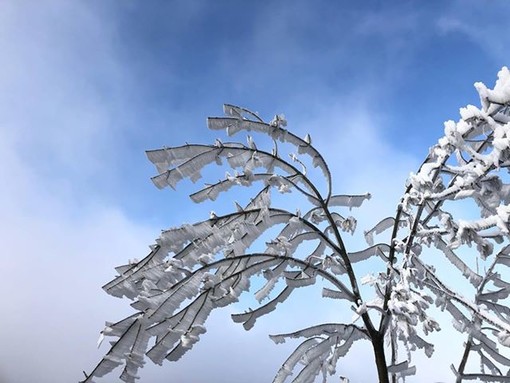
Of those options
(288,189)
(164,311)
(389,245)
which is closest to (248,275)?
(164,311)

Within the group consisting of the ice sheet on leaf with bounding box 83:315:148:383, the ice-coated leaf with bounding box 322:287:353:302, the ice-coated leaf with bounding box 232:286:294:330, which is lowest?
the ice sheet on leaf with bounding box 83:315:148:383

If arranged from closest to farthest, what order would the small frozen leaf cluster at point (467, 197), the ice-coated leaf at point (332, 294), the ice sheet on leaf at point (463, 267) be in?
the small frozen leaf cluster at point (467, 197), the ice-coated leaf at point (332, 294), the ice sheet on leaf at point (463, 267)

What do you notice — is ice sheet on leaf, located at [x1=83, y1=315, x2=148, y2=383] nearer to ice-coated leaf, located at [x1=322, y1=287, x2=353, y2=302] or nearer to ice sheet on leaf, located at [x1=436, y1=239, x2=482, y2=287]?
ice-coated leaf, located at [x1=322, y1=287, x2=353, y2=302]

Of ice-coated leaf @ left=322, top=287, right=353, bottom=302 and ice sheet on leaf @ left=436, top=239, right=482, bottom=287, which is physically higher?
ice sheet on leaf @ left=436, top=239, right=482, bottom=287

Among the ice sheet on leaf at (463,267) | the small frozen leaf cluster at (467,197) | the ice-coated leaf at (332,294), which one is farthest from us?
the ice sheet on leaf at (463,267)

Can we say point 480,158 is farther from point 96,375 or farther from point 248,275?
point 96,375

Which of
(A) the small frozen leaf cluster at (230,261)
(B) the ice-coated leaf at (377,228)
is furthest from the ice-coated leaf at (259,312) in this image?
(B) the ice-coated leaf at (377,228)

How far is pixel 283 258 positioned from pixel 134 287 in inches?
48.6

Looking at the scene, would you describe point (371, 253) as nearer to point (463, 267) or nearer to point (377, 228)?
point (377, 228)

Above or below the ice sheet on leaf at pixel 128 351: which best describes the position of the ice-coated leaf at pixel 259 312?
above

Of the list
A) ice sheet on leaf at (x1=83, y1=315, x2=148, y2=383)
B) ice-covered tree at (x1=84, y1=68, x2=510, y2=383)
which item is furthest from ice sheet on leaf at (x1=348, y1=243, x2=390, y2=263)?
ice sheet on leaf at (x1=83, y1=315, x2=148, y2=383)

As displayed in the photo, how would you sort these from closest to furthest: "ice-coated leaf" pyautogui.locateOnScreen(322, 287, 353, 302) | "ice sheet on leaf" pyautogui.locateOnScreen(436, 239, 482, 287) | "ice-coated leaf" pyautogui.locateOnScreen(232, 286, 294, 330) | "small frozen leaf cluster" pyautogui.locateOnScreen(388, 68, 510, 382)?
"small frozen leaf cluster" pyautogui.locateOnScreen(388, 68, 510, 382), "ice-coated leaf" pyautogui.locateOnScreen(232, 286, 294, 330), "ice-coated leaf" pyautogui.locateOnScreen(322, 287, 353, 302), "ice sheet on leaf" pyautogui.locateOnScreen(436, 239, 482, 287)

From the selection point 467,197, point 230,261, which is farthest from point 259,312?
point 467,197

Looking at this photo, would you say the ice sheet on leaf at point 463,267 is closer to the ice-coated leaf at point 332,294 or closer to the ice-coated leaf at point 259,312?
the ice-coated leaf at point 332,294
